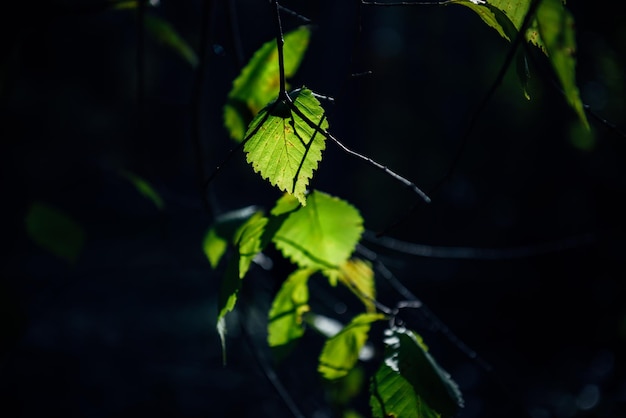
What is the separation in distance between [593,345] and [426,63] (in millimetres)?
5983

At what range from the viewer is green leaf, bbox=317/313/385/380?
A: 610mm

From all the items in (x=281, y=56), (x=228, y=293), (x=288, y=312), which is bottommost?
(x=288, y=312)

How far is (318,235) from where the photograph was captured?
2.13ft

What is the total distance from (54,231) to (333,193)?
1.06 meters

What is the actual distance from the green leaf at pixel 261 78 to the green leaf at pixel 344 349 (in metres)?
0.34

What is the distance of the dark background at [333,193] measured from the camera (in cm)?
111

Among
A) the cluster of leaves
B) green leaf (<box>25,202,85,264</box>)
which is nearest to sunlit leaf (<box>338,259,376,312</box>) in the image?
the cluster of leaves

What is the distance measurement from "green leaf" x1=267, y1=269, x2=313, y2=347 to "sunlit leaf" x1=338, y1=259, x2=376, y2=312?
7 centimetres

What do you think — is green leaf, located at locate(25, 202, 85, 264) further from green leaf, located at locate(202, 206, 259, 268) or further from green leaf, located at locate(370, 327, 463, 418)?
green leaf, located at locate(370, 327, 463, 418)

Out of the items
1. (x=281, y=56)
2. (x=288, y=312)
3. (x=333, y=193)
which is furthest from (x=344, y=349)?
(x=333, y=193)

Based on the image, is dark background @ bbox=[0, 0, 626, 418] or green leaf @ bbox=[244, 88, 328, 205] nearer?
green leaf @ bbox=[244, 88, 328, 205]

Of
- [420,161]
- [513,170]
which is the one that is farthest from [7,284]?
[420,161]

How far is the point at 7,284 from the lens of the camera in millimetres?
821

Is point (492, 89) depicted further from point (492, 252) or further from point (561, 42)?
point (492, 252)
